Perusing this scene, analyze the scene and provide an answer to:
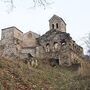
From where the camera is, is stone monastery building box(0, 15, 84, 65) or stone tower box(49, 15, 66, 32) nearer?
stone monastery building box(0, 15, 84, 65)

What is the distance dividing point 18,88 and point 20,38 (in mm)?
31548

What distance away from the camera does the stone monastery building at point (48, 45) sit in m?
34.9

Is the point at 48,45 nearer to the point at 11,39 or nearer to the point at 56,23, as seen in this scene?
the point at 56,23

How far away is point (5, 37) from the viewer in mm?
39750

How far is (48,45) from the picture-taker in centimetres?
3781

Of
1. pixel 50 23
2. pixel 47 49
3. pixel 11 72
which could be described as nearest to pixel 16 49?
pixel 47 49

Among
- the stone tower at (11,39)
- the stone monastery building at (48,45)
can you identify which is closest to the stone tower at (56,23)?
the stone monastery building at (48,45)

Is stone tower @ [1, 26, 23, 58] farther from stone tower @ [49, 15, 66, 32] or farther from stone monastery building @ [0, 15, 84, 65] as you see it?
stone tower @ [49, 15, 66, 32]

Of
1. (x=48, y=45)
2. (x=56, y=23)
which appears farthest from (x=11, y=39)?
(x=56, y=23)

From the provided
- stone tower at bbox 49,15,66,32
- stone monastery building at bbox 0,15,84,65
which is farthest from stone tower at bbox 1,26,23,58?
stone tower at bbox 49,15,66,32

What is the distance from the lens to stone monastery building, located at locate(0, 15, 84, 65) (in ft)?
114

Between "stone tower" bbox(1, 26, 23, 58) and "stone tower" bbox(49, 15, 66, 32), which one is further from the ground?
"stone tower" bbox(49, 15, 66, 32)

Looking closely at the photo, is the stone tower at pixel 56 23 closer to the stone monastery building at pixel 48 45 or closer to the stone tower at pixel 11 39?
the stone monastery building at pixel 48 45

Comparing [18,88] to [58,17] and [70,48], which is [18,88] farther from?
[58,17]
